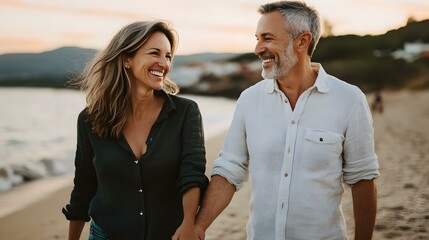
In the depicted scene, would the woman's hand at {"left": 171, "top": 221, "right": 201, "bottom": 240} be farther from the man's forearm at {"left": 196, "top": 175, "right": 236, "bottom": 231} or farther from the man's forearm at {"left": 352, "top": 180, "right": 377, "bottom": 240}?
the man's forearm at {"left": 352, "top": 180, "right": 377, "bottom": 240}

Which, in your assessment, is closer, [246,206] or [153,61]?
[153,61]

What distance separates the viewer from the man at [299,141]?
235 centimetres

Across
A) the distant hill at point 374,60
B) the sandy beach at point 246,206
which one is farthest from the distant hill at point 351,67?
the sandy beach at point 246,206

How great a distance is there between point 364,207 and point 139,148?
4.11 feet

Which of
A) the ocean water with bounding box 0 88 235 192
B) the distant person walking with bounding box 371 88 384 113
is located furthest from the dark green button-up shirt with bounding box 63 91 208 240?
the distant person walking with bounding box 371 88 384 113

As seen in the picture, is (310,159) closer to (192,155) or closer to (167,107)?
(192,155)

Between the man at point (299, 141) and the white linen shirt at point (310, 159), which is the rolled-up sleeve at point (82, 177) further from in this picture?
the white linen shirt at point (310, 159)

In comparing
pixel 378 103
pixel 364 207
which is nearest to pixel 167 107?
pixel 364 207

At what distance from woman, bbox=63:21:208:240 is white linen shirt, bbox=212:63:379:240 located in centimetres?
38

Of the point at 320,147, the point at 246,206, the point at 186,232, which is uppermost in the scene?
the point at 320,147

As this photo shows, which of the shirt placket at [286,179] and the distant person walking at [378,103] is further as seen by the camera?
the distant person walking at [378,103]

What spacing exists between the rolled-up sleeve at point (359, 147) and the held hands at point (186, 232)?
857 mm

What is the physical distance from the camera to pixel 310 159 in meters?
2.35

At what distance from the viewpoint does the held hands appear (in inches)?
97.7
